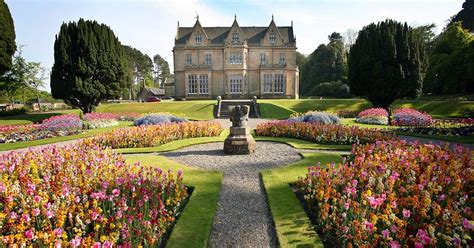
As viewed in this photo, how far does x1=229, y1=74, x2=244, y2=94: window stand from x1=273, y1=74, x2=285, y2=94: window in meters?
5.47

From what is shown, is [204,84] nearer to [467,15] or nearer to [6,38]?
[6,38]

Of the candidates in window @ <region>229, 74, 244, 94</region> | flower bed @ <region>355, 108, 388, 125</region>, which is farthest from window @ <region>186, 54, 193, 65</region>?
flower bed @ <region>355, 108, 388, 125</region>

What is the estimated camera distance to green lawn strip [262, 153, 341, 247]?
503 centimetres

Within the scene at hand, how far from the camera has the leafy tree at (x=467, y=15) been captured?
165 feet

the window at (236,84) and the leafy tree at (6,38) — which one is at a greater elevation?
the leafy tree at (6,38)

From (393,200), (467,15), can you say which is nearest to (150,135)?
(393,200)

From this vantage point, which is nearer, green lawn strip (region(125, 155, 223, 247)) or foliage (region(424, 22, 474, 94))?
green lawn strip (region(125, 155, 223, 247))

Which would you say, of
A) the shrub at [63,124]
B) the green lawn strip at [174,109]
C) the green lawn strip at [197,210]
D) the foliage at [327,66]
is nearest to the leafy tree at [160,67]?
the foliage at [327,66]

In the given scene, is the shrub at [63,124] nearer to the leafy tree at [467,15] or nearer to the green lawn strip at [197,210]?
the green lawn strip at [197,210]

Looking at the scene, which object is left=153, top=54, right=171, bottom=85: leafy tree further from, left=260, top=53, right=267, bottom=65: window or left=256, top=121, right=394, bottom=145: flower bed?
left=256, top=121, right=394, bottom=145: flower bed

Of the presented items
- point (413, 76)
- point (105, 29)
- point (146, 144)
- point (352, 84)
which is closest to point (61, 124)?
point (146, 144)

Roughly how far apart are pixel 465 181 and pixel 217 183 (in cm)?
544

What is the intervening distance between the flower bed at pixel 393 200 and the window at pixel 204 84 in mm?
40838

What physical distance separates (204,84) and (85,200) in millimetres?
43234
